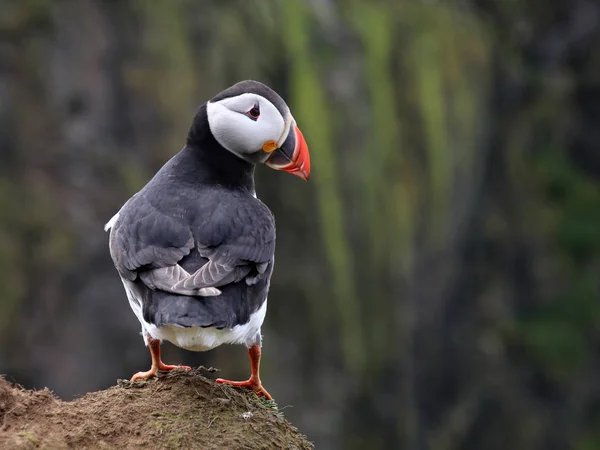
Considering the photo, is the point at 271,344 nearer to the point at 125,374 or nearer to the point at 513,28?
the point at 125,374

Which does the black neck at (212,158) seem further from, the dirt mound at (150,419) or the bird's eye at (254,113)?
the dirt mound at (150,419)

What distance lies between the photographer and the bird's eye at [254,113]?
4.50 meters

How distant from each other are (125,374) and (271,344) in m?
1.65

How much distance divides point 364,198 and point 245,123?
6581mm

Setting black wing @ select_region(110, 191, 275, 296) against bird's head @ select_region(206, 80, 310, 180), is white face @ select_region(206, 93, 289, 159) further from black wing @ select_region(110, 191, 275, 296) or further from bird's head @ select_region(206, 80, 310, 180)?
black wing @ select_region(110, 191, 275, 296)

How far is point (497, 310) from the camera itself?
13.1 meters

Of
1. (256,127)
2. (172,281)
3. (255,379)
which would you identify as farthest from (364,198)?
(172,281)

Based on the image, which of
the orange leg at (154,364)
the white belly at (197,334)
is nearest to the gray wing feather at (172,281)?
the white belly at (197,334)

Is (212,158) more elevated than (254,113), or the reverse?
(254,113)

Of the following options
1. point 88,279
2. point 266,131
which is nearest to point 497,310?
point 88,279

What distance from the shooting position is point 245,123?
454cm

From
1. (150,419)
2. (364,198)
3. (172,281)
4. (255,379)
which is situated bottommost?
→ (364,198)

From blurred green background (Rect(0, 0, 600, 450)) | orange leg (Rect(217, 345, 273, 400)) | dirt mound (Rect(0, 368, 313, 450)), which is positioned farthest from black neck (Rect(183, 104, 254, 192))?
blurred green background (Rect(0, 0, 600, 450))

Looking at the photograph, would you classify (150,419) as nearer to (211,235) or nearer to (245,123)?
(211,235)
